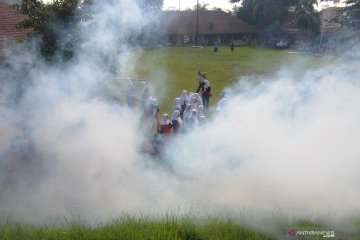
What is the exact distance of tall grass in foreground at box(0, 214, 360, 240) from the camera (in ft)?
13.6

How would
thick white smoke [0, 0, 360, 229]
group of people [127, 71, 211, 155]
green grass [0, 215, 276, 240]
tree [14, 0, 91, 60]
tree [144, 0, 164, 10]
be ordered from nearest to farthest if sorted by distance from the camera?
green grass [0, 215, 276, 240] → thick white smoke [0, 0, 360, 229] → tree [14, 0, 91, 60] → group of people [127, 71, 211, 155] → tree [144, 0, 164, 10]

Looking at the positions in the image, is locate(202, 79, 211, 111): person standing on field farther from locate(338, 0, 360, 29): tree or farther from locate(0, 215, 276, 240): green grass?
locate(0, 215, 276, 240): green grass

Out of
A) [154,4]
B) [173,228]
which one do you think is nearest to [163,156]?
[173,228]

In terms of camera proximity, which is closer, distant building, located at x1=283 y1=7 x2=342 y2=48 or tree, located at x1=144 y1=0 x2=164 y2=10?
tree, located at x1=144 y1=0 x2=164 y2=10

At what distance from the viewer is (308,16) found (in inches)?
500

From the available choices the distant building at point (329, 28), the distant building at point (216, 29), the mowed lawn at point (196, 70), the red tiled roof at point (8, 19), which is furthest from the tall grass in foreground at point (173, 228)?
the distant building at point (216, 29)

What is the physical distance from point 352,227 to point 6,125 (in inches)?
222

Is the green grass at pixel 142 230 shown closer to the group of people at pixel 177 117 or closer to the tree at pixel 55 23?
the group of people at pixel 177 117

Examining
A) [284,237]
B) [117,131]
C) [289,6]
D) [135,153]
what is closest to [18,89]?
[117,131]

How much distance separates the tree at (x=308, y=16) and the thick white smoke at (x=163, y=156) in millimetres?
5270

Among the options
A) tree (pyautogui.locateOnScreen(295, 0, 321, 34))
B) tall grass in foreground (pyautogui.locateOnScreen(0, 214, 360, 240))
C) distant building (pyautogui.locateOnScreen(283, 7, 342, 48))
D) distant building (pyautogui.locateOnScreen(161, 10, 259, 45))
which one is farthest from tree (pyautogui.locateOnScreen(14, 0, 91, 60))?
distant building (pyautogui.locateOnScreen(161, 10, 259, 45))

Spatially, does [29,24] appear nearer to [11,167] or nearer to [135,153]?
[11,167]

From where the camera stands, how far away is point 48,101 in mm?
6574

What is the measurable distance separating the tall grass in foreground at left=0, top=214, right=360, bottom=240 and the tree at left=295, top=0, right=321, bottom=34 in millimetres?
8194
